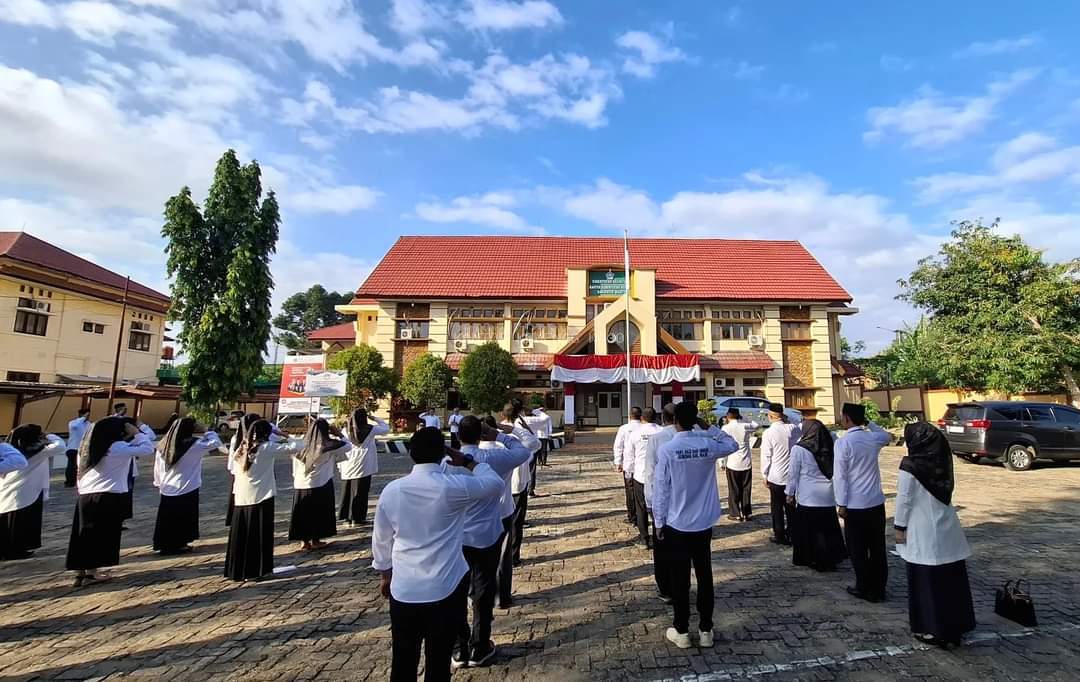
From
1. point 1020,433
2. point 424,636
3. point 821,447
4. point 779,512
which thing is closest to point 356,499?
point 424,636

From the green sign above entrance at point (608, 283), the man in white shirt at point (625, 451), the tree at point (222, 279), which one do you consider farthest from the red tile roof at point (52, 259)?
the man in white shirt at point (625, 451)

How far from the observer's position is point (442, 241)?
28203 mm

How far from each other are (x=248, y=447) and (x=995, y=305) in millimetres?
25511

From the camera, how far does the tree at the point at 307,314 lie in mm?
57188

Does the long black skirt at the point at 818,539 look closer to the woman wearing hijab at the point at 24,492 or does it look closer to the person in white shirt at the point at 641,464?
the person in white shirt at the point at 641,464

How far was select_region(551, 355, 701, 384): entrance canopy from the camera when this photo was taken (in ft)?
68.6

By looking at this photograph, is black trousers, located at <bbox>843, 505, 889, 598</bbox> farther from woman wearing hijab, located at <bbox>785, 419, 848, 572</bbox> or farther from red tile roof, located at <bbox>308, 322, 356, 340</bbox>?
red tile roof, located at <bbox>308, 322, 356, 340</bbox>

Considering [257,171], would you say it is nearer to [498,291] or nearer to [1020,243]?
[498,291]

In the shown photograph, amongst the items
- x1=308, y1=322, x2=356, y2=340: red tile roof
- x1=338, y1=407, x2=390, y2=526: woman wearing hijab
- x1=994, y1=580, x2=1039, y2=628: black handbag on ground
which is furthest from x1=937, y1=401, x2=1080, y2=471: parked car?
x1=308, y1=322, x2=356, y2=340: red tile roof

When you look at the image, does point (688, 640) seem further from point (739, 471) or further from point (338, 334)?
point (338, 334)

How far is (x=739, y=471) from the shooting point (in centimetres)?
750

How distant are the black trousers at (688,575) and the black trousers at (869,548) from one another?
1824 millimetres

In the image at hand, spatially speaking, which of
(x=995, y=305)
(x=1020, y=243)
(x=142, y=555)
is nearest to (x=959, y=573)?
(x=142, y=555)

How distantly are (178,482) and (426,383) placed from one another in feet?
45.7
